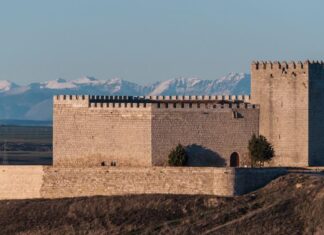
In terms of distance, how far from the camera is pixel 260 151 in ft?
192

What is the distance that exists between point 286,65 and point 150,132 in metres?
6.44

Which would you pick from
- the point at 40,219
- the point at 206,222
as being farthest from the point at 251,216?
the point at 40,219

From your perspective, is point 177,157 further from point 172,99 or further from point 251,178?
point 172,99

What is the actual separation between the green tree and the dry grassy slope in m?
3.65

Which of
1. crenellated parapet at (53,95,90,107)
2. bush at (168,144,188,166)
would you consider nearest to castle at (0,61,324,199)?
crenellated parapet at (53,95,90,107)

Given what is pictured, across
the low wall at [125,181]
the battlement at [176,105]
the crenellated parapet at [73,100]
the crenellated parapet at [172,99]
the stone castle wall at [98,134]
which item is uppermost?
the crenellated parapet at [172,99]

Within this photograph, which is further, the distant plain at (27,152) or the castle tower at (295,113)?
the distant plain at (27,152)

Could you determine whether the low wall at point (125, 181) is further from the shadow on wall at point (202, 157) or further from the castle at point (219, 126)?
the shadow on wall at point (202, 157)

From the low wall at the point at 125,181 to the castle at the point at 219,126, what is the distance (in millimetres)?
2468

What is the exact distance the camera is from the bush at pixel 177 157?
5794cm

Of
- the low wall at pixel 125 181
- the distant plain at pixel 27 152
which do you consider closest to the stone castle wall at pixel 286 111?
the low wall at pixel 125 181

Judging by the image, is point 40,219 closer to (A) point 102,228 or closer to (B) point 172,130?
(A) point 102,228

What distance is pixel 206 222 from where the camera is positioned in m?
51.6

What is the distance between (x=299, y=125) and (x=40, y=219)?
11850mm
